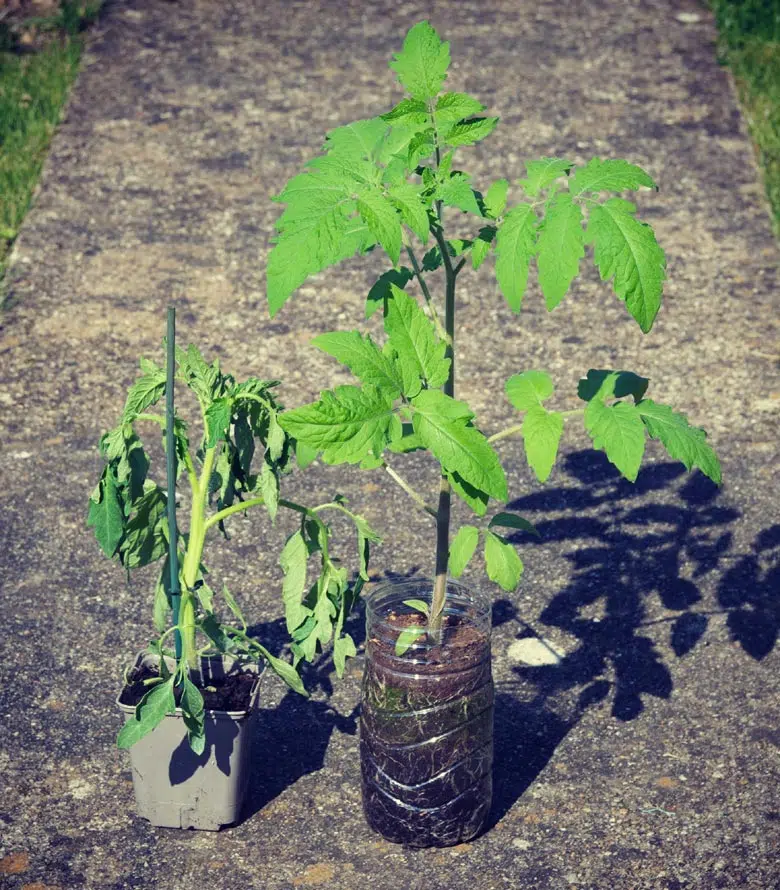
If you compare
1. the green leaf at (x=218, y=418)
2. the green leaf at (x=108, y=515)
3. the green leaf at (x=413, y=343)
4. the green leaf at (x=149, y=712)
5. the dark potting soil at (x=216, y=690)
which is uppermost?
the green leaf at (x=413, y=343)

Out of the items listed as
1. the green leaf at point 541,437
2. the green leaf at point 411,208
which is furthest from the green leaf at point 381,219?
the green leaf at point 541,437

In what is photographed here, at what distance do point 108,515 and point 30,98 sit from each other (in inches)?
188

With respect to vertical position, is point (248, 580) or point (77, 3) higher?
point (77, 3)

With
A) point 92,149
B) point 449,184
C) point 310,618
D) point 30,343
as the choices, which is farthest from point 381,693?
point 92,149

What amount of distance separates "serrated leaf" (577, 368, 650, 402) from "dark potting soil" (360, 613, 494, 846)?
0.65 metres

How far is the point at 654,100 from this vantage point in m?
7.29

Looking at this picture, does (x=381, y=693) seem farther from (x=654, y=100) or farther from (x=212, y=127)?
(x=654, y=100)

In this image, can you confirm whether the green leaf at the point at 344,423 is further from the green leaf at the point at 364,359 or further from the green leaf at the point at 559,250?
the green leaf at the point at 559,250

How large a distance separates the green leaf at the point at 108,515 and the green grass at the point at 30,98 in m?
3.03

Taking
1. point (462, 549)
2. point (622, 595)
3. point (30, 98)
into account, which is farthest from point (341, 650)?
point (30, 98)

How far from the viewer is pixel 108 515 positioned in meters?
3.06

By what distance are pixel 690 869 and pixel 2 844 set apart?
173cm

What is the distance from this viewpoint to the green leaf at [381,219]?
2.50 metres

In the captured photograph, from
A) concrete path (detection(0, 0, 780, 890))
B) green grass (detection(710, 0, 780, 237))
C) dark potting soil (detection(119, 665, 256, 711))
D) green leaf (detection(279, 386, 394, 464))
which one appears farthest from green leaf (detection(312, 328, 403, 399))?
green grass (detection(710, 0, 780, 237))
